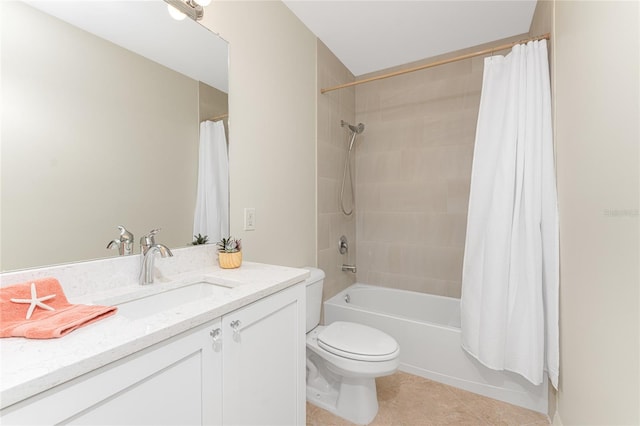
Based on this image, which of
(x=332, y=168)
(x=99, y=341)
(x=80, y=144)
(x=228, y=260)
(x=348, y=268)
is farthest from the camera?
(x=348, y=268)

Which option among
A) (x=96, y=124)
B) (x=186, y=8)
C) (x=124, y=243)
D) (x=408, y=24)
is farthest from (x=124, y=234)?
(x=408, y=24)

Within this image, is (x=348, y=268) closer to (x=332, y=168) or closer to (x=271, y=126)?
(x=332, y=168)

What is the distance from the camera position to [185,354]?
2.48ft

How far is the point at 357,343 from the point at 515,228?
1072 millimetres

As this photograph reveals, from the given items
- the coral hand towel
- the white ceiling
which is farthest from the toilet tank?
the white ceiling

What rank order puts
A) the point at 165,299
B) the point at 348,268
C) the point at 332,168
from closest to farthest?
the point at 165,299 < the point at 332,168 < the point at 348,268

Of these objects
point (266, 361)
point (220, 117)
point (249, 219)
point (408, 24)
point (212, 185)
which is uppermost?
point (408, 24)

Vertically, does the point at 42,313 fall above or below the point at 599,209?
below

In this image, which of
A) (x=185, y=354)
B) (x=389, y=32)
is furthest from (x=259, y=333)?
(x=389, y=32)

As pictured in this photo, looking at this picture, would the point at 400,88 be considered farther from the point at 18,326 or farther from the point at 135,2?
the point at 18,326

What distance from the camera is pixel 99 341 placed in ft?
2.04

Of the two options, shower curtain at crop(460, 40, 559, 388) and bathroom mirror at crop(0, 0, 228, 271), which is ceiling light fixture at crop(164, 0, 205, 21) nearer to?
bathroom mirror at crop(0, 0, 228, 271)

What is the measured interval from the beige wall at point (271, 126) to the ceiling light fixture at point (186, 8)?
9cm

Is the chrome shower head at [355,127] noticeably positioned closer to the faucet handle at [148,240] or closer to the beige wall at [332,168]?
the beige wall at [332,168]
